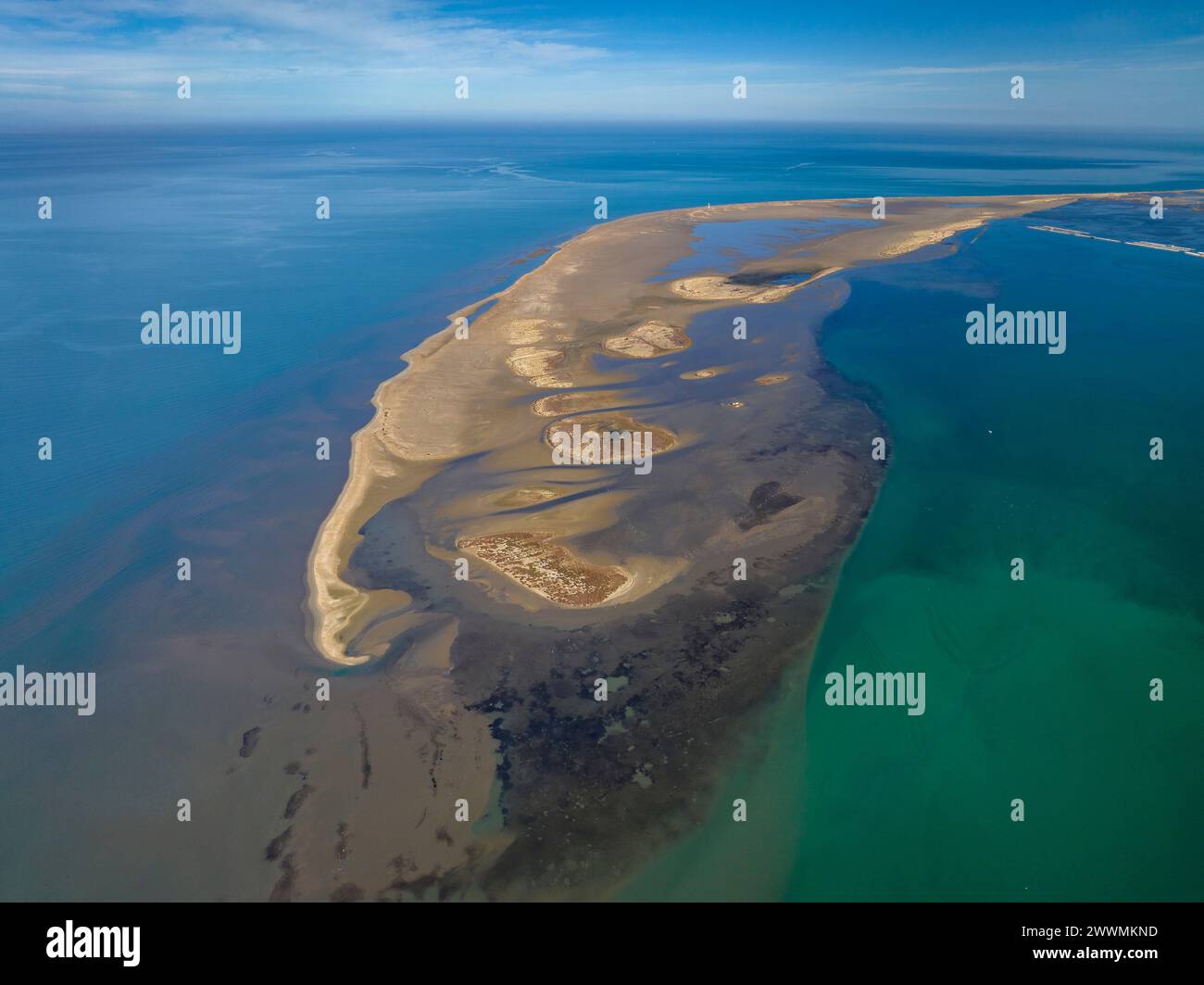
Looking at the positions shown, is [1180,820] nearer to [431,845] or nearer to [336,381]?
[431,845]

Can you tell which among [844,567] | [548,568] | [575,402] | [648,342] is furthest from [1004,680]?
[648,342]

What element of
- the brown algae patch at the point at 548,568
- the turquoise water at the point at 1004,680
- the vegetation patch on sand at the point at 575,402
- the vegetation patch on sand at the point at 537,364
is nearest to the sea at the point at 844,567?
the turquoise water at the point at 1004,680

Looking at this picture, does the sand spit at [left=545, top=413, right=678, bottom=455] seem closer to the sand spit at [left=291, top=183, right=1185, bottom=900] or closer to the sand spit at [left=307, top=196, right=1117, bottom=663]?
the sand spit at [left=291, top=183, right=1185, bottom=900]

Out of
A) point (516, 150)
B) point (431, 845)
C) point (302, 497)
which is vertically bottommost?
point (431, 845)

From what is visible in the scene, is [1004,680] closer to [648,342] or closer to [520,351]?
[648,342]
